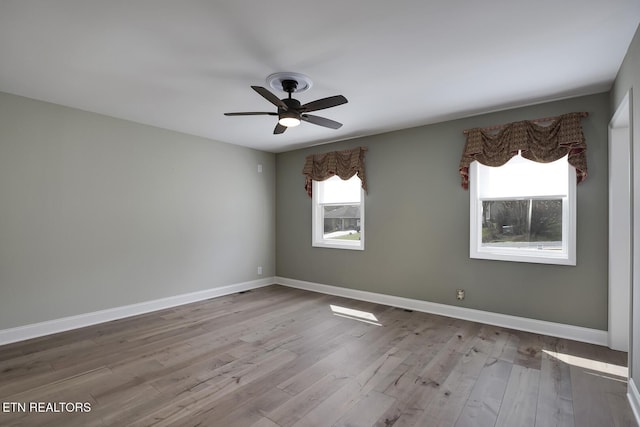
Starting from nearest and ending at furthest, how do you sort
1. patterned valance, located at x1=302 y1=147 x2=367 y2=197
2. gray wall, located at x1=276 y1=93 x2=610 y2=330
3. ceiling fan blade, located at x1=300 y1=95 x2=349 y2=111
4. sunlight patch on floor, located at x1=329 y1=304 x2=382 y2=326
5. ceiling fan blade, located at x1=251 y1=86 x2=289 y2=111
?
1. ceiling fan blade, located at x1=251 y1=86 x2=289 y2=111
2. ceiling fan blade, located at x1=300 y1=95 x2=349 y2=111
3. gray wall, located at x1=276 y1=93 x2=610 y2=330
4. sunlight patch on floor, located at x1=329 y1=304 x2=382 y2=326
5. patterned valance, located at x1=302 y1=147 x2=367 y2=197

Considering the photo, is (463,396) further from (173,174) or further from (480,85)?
(173,174)

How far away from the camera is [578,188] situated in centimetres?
333

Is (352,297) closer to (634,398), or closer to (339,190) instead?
(339,190)

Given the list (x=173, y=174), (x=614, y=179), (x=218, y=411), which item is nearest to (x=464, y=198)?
(x=614, y=179)

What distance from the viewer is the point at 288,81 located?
2928 mm

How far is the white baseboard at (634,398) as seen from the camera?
2.05m

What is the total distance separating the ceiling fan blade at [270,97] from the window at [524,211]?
2.55 meters

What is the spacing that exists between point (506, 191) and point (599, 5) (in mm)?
2212

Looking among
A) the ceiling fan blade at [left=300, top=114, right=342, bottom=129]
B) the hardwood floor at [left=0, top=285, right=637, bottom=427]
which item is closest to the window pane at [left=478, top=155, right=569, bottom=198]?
the hardwood floor at [left=0, top=285, right=637, bottom=427]

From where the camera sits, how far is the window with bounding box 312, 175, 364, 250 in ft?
17.1

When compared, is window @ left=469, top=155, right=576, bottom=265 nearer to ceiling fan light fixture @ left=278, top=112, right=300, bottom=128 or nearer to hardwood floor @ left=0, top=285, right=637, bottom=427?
hardwood floor @ left=0, top=285, right=637, bottom=427

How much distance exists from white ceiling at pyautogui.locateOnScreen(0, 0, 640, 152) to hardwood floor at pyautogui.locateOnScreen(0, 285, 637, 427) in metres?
2.59

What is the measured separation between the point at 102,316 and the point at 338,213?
3.64 metres

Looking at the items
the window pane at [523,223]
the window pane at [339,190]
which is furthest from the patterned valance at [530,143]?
the window pane at [339,190]
